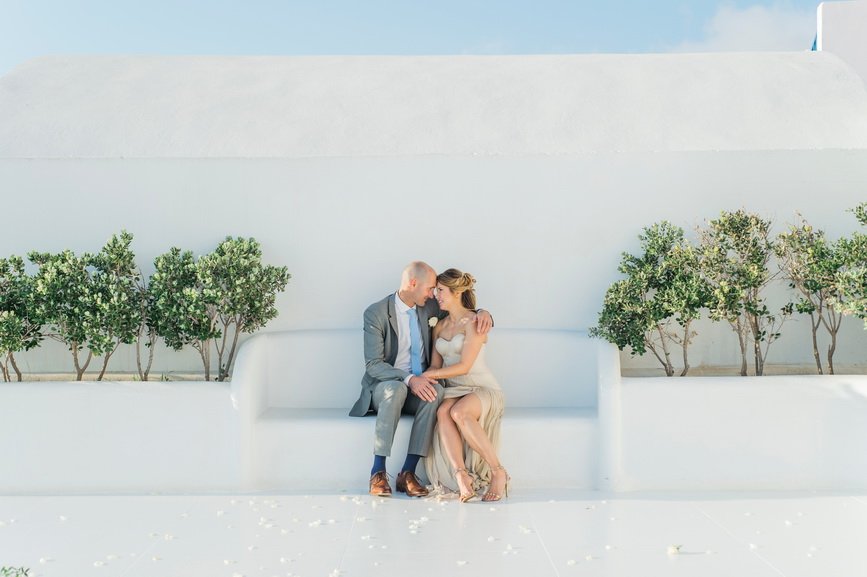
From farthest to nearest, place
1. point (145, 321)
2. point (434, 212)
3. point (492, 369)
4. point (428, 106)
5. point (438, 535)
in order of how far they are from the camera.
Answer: point (428, 106) → point (434, 212) → point (492, 369) → point (145, 321) → point (438, 535)

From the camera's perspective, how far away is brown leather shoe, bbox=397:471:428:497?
5020 millimetres

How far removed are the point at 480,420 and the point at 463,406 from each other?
16 cm

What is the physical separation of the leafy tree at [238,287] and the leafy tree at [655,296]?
208 centimetres

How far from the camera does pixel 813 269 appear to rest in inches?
218

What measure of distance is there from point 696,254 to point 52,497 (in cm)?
416

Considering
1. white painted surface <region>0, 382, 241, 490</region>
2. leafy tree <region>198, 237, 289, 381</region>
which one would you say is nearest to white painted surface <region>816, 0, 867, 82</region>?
leafy tree <region>198, 237, 289, 381</region>

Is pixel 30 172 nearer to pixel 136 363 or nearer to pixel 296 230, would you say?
pixel 136 363

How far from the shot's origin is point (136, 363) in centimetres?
622

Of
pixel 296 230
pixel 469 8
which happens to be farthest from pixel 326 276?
pixel 469 8

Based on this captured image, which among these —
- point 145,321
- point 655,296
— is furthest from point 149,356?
point 655,296

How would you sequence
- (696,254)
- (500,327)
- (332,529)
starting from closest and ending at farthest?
(332,529) < (696,254) < (500,327)

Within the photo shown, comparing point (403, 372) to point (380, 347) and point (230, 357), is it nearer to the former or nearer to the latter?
point (380, 347)

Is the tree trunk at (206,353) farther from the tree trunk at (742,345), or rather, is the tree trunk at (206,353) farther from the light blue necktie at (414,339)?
the tree trunk at (742,345)

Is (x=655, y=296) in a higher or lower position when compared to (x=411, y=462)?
higher
